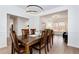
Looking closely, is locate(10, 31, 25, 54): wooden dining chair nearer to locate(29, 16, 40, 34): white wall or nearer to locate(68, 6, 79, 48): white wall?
locate(29, 16, 40, 34): white wall

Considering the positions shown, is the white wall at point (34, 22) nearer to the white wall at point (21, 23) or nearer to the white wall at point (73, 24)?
the white wall at point (21, 23)

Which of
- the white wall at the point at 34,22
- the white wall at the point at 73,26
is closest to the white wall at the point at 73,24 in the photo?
the white wall at the point at 73,26

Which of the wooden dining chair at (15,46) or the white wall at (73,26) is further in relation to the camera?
the wooden dining chair at (15,46)

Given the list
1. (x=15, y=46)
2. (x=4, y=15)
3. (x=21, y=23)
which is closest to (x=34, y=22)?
(x=21, y=23)

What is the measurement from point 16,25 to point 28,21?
206mm

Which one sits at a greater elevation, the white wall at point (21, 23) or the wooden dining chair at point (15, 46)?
the white wall at point (21, 23)

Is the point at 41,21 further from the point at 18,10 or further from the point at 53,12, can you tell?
the point at 18,10

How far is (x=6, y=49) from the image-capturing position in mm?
1493

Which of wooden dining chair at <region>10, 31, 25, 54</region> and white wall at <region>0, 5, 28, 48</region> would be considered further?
wooden dining chair at <region>10, 31, 25, 54</region>

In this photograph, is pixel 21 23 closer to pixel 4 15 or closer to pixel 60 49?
pixel 4 15

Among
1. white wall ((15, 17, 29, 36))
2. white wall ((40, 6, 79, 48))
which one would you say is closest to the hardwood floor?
white wall ((40, 6, 79, 48))

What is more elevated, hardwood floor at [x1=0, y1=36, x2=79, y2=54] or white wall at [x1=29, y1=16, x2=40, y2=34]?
white wall at [x1=29, y1=16, x2=40, y2=34]
